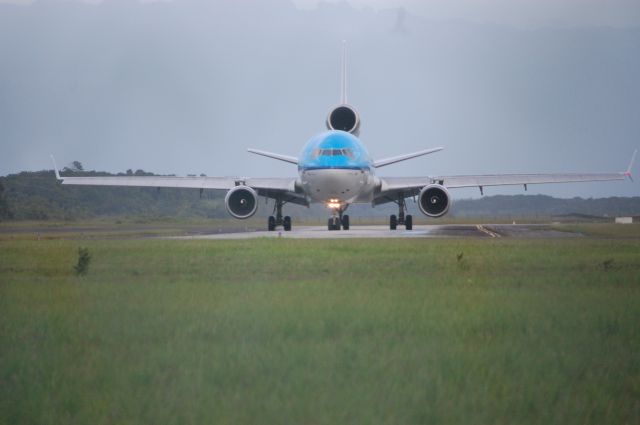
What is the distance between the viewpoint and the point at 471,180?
39.7 metres

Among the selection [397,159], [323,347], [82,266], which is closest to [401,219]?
[397,159]

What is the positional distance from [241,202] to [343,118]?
8.61m

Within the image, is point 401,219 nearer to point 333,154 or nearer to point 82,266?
point 333,154

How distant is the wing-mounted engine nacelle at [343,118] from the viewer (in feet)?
139

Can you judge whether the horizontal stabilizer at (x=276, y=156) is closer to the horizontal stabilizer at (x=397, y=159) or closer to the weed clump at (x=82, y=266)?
the horizontal stabilizer at (x=397, y=159)

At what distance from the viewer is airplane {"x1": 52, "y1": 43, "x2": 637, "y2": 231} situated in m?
35.1

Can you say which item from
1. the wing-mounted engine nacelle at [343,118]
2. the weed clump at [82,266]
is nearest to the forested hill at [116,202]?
the wing-mounted engine nacelle at [343,118]

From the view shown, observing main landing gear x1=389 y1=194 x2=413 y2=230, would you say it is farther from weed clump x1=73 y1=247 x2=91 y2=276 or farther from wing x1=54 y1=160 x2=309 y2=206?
weed clump x1=73 y1=247 x2=91 y2=276

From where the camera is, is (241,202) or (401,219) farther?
(401,219)

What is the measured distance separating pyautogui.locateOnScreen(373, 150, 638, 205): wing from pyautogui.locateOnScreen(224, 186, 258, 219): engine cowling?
6177 mm

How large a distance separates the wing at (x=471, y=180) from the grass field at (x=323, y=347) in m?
22.7

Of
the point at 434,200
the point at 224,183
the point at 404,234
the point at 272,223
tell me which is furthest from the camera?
the point at 272,223

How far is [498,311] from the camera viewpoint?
33.7 feet

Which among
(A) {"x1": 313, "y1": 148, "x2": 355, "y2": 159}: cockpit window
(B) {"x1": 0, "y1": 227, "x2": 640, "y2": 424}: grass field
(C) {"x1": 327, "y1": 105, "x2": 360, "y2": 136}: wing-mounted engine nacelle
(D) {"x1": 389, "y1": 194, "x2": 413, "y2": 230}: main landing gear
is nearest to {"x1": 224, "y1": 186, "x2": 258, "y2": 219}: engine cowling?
(A) {"x1": 313, "y1": 148, "x2": 355, "y2": 159}: cockpit window
